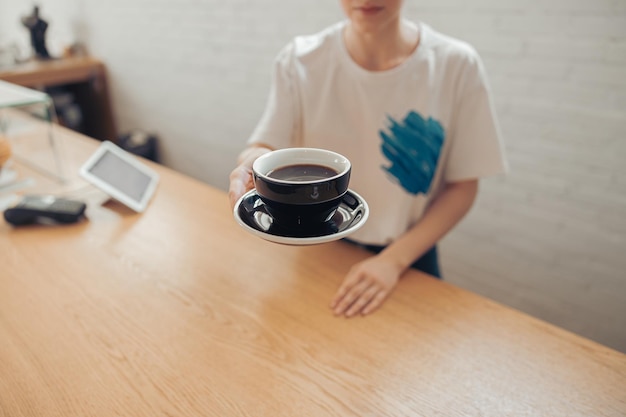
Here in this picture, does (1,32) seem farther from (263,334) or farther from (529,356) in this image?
(529,356)

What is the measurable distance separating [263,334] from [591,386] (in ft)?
1.80

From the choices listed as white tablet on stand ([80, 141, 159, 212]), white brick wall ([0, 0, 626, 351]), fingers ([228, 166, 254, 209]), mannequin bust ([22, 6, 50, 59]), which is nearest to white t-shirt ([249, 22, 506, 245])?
fingers ([228, 166, 254, 209])

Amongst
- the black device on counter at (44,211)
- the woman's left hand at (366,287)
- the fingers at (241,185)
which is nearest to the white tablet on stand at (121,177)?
the black device on counter at (44,211)

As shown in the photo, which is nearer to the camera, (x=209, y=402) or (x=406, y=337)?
(x=209, y=402)

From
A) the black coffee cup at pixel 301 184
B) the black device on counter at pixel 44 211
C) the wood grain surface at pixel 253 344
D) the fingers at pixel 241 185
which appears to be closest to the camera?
the black coffee cup at pixel 301 184

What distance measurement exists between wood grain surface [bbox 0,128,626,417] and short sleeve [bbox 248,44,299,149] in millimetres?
257

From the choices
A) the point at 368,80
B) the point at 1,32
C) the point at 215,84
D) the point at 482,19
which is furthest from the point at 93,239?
the point at 1,32

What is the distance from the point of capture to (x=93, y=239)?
1102 mm

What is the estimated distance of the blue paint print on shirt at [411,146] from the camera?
36.5 inches

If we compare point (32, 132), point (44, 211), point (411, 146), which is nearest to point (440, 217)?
point (411, 146)

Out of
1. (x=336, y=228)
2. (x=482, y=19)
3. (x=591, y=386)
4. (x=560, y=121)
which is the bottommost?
(x=591, y=386)

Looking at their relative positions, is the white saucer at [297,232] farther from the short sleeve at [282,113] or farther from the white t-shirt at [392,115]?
the short sleeve at [282,113]

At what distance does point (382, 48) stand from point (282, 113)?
0.26m

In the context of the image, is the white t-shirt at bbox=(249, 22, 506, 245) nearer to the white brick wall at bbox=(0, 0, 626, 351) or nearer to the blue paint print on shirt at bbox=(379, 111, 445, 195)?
the blue paint print on shirt at bbox=(379, 111, 445, 195)
